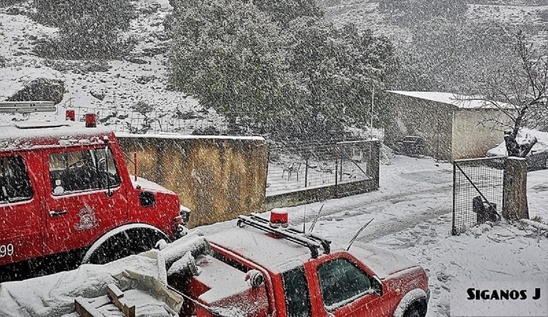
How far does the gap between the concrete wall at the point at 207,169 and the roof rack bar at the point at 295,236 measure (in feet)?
15.1

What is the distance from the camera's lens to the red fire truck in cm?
553

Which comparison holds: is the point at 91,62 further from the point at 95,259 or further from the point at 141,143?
the point at 95,259

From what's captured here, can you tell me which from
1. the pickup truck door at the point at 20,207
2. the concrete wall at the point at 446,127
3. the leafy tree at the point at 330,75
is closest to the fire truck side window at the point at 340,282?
the pickup truck door at the point at 20,207

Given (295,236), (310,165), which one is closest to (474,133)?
(310,165)

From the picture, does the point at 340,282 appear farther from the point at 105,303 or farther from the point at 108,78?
the point at 108,78

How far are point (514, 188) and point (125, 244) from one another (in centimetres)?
871

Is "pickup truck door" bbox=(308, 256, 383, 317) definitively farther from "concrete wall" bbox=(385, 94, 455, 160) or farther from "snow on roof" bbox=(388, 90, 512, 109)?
"concrete wall" bbox=(385, 94, 455, 160)

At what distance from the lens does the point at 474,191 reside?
11.8 m

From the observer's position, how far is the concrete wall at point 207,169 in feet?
32.9

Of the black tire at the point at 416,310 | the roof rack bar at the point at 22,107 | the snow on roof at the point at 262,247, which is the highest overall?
the roof rack bar at the point at 22,107

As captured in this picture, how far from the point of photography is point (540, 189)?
1583 cm

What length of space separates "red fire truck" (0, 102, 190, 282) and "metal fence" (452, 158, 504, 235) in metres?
6.88

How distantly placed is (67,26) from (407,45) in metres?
27.9

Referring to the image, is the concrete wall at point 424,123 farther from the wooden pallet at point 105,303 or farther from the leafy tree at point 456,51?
the wooden pallet at point 105,303
